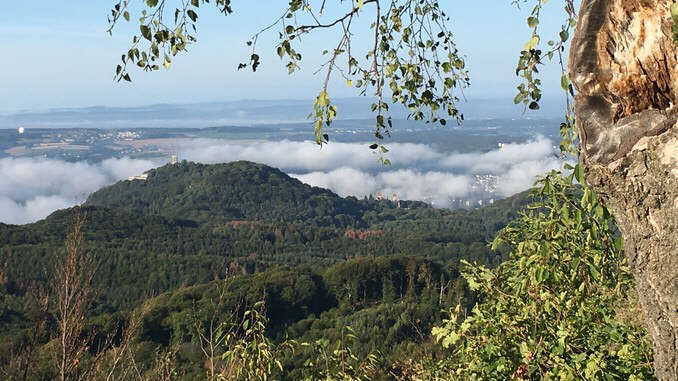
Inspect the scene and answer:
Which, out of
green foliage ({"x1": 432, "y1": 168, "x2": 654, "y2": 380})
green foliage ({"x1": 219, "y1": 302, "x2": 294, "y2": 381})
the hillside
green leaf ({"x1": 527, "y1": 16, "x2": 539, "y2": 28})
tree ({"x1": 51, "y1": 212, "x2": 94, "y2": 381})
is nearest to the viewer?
green leaf ({"x1": 527, "y1": 16, "x2": 539, "y2": 28})

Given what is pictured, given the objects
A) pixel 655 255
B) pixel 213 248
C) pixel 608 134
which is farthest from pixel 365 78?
pixel 213 248

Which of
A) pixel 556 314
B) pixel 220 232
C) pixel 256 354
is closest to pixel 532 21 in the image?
pixel 556 314

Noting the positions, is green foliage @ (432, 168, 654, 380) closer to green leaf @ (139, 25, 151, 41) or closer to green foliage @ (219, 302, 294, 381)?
green foliage @ (219, 302, 294, 381)

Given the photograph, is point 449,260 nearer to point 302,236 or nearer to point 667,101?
point 302,236

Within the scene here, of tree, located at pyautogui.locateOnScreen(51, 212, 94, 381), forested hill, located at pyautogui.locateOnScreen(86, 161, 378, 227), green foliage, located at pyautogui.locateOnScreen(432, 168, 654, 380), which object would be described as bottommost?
forested hill, located at pyautogui.locateOnScreen(86, 161, 378, 227)

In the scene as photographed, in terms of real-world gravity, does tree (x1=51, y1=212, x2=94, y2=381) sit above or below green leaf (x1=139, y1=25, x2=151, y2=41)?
below

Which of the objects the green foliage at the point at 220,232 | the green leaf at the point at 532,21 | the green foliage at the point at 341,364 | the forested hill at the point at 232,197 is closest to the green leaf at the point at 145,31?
the green leaf at the point at 532,21

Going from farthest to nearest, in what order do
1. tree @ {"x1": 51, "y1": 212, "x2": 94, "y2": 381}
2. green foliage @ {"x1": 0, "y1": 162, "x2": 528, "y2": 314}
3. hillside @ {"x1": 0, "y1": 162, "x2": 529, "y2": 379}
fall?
green foliage @ {"x1": 0, "y1": 162, "x2": 528, "y2": 314} < hillside @ {"x1": 0, "y1": 162, "x2": 529, "y2": 379} < tree @ {"x1": 51, "y1": 212, "x2": 94, "y2": 381}

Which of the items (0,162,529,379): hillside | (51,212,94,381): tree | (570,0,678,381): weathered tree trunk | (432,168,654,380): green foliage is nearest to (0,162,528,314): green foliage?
(0,162,529,379): hillside
